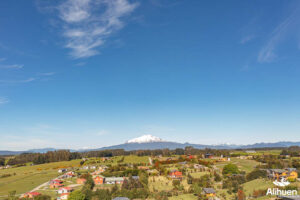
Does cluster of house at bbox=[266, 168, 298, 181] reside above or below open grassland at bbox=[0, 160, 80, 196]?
above

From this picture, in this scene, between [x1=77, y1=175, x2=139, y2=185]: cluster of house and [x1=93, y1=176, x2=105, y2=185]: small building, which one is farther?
[x1=77, y1=175, x2=139, y2=185]: cluster of house

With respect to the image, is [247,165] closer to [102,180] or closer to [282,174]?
[282,174]

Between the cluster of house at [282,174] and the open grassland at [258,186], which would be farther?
the cluster of house at [282,174]

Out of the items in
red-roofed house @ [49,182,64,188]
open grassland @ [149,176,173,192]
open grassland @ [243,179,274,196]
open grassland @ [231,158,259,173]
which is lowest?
open grassland @ [231,158,259,173]

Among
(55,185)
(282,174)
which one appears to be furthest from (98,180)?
(282,174)

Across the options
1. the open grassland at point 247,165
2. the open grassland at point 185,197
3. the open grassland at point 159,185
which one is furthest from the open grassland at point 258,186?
the open grassland at point 247,165

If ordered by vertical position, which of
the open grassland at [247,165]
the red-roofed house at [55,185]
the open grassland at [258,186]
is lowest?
the open grassland at [247,165]

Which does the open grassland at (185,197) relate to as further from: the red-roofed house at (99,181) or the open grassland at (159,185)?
the red-roofed house at (99,181)

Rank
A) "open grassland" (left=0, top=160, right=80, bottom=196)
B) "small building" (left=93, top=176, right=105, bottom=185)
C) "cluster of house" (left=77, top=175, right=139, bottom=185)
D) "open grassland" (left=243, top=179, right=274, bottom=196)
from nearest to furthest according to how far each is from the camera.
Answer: "open grassland" (left=243, top=179, right=274, bottom=196) < "open grassland" (left=0, top=160, right=80, bottom=196) < "small building" (left=93, top=176, right=105, bottom=185) < "cluster of house" (left=77, top=175, right=139, bottom=185)

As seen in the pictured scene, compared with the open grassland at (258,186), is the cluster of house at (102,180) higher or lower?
lower

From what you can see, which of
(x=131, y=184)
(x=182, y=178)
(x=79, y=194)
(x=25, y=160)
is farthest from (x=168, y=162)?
(x=25, y=160)

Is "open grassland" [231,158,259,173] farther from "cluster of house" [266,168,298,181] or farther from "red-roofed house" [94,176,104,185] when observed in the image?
"red-roofed house" [94,176,104,185]

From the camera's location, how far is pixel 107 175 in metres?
75.9

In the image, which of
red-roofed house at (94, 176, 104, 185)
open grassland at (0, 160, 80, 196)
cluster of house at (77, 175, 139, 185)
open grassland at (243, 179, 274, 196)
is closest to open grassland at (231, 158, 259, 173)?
open grassland at (243, 179, 274, 196)
